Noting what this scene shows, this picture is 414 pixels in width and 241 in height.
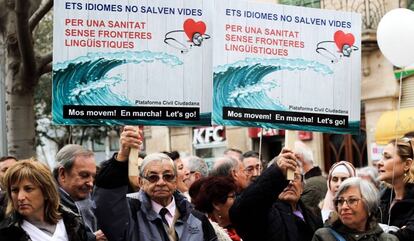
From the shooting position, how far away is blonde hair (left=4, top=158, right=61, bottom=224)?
610 centimetres

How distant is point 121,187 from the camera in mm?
6551

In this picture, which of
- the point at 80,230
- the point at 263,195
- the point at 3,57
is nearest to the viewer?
the point at 80,230

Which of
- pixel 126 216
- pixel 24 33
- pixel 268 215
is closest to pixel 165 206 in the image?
pixel 126 216

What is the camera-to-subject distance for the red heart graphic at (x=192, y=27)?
7609 millimetres

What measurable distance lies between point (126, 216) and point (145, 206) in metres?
0.19

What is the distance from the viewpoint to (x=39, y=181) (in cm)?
611

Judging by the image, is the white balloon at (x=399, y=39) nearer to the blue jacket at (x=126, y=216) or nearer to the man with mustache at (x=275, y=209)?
the man with mustache at (x=275, y=209)

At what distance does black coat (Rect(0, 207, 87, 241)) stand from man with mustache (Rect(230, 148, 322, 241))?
122 cm

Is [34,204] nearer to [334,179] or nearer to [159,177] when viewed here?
[159,177]

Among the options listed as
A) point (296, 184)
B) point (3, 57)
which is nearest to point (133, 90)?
point (296, 184)

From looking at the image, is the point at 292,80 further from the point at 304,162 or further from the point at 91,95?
the point at 304,162

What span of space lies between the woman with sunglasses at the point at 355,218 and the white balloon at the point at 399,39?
88.3 inches

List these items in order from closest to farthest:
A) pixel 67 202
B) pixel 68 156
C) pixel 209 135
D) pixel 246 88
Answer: pixel 67 202
pixel 68 156
pixel 246 88
pixel 209 135

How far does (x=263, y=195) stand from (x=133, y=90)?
1.30 metres
